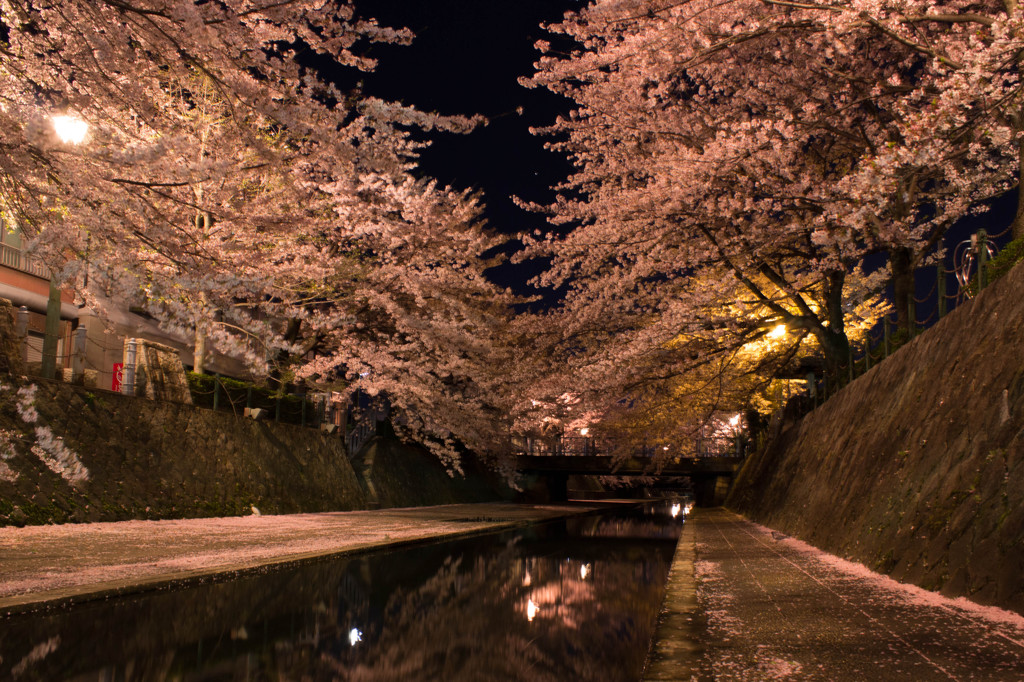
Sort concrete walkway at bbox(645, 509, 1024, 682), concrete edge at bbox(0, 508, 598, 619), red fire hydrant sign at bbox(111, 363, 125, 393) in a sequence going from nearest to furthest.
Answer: concrete walkway at bbox(645, 509, 1024, 682), concrete edge at bbox(0, 508, 598, 619), red fire hydrant sign at bbox(111, 363, 125, 393)

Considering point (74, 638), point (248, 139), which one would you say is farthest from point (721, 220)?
point (74, 638)

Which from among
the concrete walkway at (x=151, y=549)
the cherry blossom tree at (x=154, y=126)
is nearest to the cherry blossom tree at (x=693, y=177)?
the cherry blossom tree at (x=154, y=126)

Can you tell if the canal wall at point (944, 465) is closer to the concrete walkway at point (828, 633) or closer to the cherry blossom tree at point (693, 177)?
the concrete walkway at point (828, 633)

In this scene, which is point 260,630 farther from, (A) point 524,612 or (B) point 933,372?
(B) point 933,372

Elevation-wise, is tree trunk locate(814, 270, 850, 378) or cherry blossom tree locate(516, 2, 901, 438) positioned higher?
cherry blossom tree locate(516, 2, 901, 438)

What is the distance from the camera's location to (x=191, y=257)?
7.97 meters

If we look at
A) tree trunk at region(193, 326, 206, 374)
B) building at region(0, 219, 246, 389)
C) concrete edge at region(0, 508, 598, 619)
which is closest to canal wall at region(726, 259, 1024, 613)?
concrete edge at region(0, 508, 598, 619)

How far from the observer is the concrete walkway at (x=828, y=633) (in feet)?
11.0

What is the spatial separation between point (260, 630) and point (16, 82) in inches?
231

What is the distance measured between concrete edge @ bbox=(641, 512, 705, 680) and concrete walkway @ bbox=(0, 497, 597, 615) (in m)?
4.32

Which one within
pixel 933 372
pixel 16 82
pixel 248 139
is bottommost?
pixel 933 372

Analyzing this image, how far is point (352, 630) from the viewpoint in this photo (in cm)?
518

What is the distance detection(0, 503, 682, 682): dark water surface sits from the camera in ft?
13.3

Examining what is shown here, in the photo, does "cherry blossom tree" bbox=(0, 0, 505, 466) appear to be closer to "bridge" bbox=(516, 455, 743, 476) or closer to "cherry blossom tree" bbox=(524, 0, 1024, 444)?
"cherry blossom tree" bbox=(524, 0, 1024, 444)
